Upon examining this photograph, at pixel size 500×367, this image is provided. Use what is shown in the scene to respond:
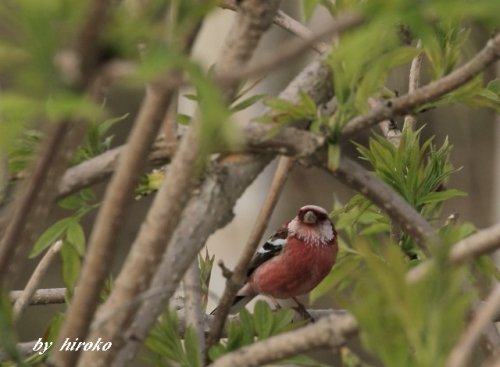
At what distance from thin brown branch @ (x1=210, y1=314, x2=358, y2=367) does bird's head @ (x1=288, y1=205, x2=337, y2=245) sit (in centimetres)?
196

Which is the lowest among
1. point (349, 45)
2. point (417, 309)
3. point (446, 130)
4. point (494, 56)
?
point (417, 309)

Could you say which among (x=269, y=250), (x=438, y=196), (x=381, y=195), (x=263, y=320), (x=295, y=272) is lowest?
(x=263, y=320)

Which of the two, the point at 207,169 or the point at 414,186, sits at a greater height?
the point at 414,186

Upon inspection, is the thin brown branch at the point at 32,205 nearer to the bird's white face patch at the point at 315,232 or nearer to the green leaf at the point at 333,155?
the green leaf at the point at 333,155

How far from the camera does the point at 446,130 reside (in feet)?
17.9

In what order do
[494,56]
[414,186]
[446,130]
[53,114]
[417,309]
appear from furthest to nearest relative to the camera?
[446,130] → [414,186] → [494,56] → [417,309] → [53,114]

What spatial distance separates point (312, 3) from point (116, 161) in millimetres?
323

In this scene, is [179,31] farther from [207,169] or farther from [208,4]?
[207,169]

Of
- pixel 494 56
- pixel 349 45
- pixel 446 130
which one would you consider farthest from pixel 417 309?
pixel 446 130

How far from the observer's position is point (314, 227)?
289 cm

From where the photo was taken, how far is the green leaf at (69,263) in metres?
1.17

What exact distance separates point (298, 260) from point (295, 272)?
55 millimetres

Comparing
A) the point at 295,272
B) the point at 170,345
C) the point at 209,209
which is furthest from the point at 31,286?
the point at 295,272

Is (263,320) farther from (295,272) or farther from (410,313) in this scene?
(295,272)
